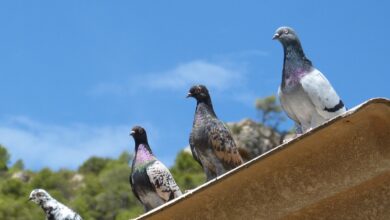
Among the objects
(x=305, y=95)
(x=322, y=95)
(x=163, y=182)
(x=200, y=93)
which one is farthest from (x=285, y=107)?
(x=163, y=182)

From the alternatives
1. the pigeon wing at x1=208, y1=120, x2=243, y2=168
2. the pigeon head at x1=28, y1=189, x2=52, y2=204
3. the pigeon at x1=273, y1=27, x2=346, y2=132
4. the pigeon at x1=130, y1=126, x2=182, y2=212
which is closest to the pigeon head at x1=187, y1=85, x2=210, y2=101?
the pigeon wing at x1=208, y1=120, x2=243, y2=168

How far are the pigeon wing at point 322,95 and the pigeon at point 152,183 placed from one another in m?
2.37

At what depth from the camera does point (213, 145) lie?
31.1 feet

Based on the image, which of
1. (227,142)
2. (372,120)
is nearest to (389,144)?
(372,120)

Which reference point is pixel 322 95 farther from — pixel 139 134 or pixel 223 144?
pixel 139 134

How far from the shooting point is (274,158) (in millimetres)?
6969

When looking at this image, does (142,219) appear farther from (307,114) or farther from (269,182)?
(307,114)

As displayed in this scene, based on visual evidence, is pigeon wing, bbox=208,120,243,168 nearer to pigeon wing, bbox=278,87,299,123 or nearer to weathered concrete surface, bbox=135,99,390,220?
pigeon wing, bbox=278,87,299,123

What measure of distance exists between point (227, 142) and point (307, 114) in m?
1.54

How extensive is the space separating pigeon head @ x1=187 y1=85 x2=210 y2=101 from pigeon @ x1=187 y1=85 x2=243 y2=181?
20 cm

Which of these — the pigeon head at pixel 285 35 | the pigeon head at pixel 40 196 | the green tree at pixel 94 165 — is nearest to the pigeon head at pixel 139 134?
the pigeon head at pixel 40 196

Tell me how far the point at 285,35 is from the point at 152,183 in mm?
2255

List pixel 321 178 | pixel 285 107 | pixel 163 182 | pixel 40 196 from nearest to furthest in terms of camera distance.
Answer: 1. pixel 321 178
2. pixel 285 107
3. pixel 163 182
4. pixel 40 196

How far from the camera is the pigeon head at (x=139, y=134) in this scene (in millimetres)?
10492
